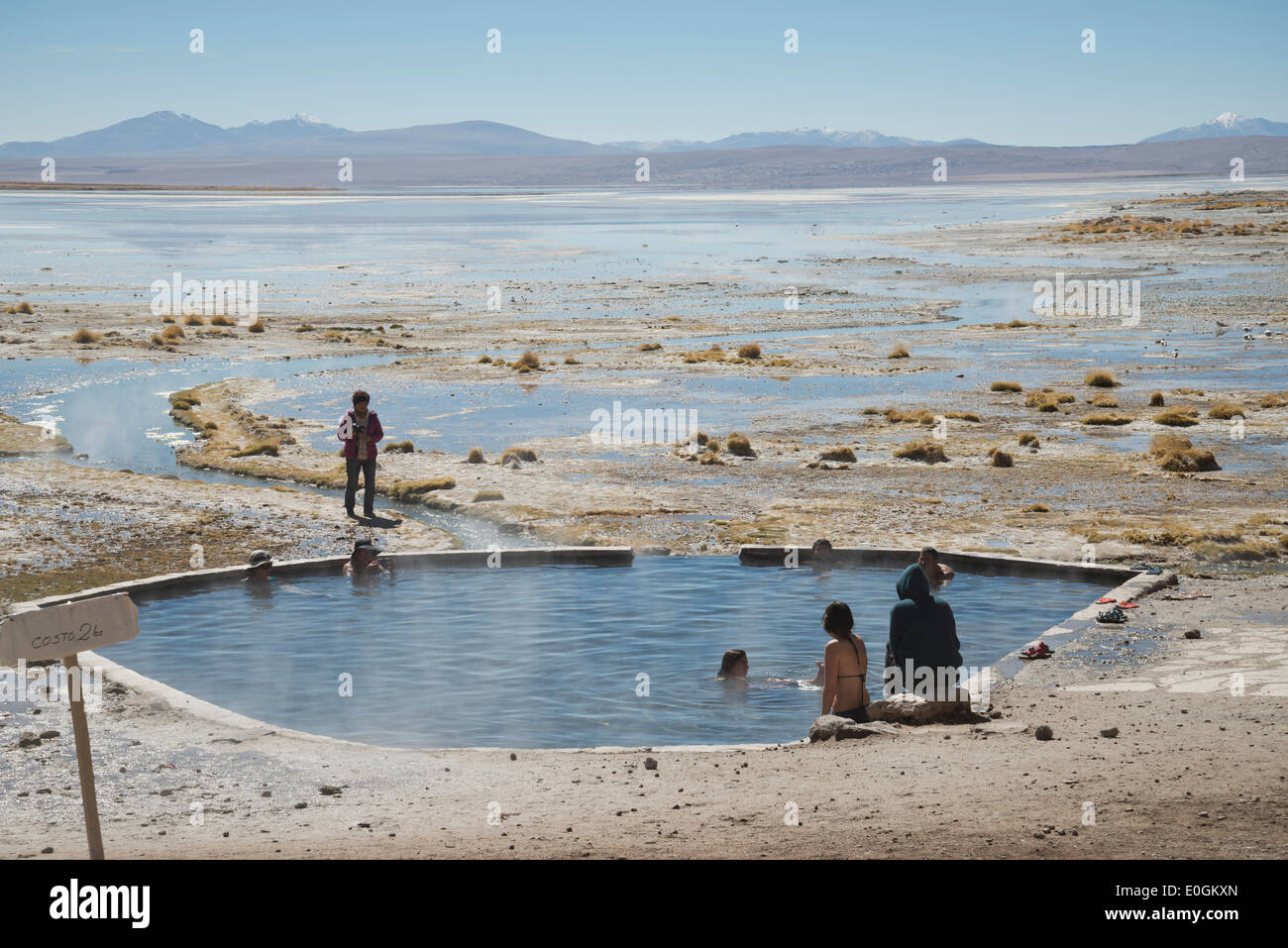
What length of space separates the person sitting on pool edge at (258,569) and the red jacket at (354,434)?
410 centimetres

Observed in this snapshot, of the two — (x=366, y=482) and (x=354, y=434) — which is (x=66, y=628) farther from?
(x=366, y=482)

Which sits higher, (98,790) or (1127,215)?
(1127,215)

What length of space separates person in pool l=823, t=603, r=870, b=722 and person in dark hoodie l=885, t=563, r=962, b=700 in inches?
18.9

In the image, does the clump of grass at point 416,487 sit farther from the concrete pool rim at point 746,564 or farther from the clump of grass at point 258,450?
the concrete pool rim at point 746,564

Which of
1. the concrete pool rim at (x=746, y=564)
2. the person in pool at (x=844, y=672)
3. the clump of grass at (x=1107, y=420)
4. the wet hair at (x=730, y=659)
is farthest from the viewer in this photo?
the clump of grass at (x=1107, y=420)

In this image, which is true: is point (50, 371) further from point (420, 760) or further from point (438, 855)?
point (438, 855)

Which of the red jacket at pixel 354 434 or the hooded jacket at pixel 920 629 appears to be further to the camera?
the red jacket at pixel 354 434

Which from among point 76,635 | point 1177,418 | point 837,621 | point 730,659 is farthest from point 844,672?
point 1177,418

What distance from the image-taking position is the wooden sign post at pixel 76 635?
22.4 ft

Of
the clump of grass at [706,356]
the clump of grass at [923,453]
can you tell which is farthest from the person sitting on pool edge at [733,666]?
the clump of grass at [706,356]

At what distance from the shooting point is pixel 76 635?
705 centimetres

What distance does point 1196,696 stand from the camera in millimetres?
11484
